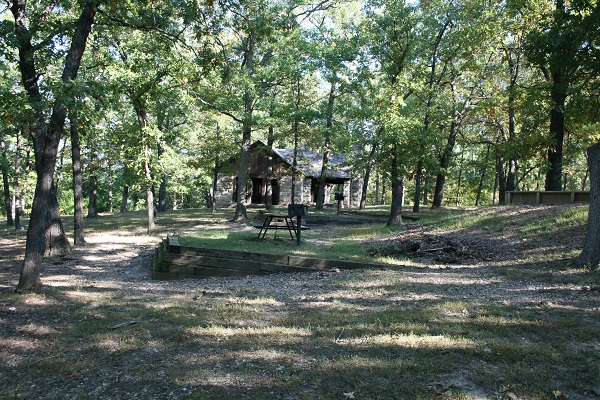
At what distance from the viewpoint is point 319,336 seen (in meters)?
4.52

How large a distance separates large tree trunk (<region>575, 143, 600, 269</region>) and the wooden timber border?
3.58m

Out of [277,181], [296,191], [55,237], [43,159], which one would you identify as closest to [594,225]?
[43,159]

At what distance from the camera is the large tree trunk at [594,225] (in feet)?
23.3

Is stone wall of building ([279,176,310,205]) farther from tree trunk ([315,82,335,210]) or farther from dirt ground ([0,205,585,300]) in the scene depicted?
dirt ground ([0,205,585,300])

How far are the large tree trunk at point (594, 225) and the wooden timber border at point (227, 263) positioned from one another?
3.58m

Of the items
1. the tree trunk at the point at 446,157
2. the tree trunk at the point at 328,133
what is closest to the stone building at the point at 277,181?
the tree trunk at the point at 328,133

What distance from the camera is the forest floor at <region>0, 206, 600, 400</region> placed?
3.39m

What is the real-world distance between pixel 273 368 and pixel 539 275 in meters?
5.51

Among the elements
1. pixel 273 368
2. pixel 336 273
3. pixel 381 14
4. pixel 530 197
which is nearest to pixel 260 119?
pixel 381 14

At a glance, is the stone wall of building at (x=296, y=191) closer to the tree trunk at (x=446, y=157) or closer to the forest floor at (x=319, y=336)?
the tree trunk at (x=446, y=157)

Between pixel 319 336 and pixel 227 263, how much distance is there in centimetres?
500

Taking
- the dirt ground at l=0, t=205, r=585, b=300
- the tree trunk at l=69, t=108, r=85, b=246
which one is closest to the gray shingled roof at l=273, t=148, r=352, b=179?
the tree trunk at l=69, t=108, r=85, b=246

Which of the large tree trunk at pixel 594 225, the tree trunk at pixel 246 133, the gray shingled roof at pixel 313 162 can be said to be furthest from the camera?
the gray shingled roof at pixel 313 162

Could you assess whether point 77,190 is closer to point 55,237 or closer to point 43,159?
point 55,237
